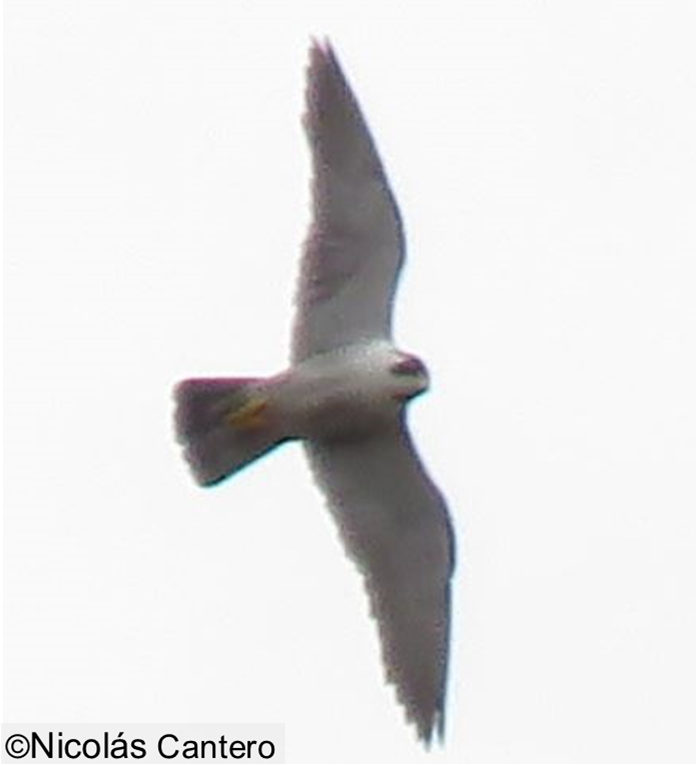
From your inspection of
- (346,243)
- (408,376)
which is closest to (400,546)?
(408,376)

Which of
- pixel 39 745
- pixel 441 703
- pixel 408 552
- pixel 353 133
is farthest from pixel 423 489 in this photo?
pixel 39 745

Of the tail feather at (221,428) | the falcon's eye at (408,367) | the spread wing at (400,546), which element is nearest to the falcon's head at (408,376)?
the falcon's eye at (408,367)

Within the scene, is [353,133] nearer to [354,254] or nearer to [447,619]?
[354,254]

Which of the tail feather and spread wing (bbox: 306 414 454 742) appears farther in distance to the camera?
spread wing (bbox: 306 414 454 742)

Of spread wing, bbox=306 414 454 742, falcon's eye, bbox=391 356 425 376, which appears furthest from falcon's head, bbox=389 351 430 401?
spread wing, bbox=306 414 454 742

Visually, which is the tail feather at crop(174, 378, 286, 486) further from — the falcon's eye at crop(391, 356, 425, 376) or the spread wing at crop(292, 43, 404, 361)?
the falcon's eye at crop(391, 356, 425, 376)

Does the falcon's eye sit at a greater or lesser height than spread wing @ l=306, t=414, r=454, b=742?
greater
